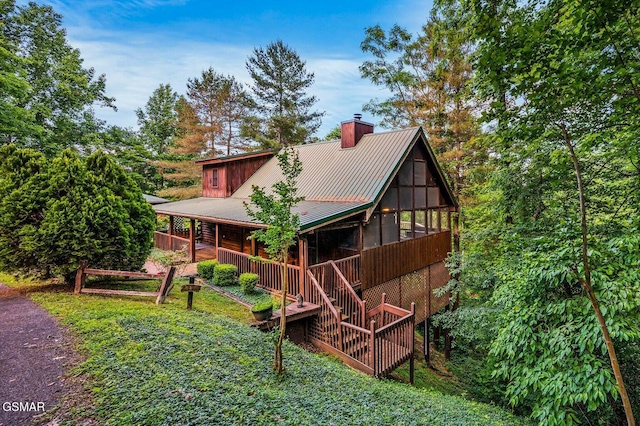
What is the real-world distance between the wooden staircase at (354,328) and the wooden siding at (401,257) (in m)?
1.16

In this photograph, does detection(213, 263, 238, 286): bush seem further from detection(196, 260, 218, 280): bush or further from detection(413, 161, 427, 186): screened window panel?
detection(413, 161, 427, 186): screened window panel

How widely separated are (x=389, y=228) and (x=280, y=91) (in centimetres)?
1838

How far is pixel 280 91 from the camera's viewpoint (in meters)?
24.5

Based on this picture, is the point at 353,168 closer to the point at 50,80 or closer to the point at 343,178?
the point at 343,178

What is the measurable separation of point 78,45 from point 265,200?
28.2 meters

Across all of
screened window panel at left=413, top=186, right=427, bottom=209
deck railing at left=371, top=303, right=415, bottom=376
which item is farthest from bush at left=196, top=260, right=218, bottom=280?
screened window panel at left=413, top=186, right=427, bottom=209

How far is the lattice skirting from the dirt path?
725 centimetres

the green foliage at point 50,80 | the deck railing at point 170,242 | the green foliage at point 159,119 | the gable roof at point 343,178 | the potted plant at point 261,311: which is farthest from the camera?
the green foliage at point 159,119

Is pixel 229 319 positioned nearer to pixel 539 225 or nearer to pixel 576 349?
pixel 576 349

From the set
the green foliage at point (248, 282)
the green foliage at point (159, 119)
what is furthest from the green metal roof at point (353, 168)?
the green foliage at point (159, 119)

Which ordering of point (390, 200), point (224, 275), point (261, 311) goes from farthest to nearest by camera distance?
point (390, 200) → point (224, 275) → point (261, 311)

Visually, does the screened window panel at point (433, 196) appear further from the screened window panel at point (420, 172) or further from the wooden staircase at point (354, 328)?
the wooden staircase at point (354, 328)

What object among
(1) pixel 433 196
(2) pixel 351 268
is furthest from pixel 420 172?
(2) pixel 351 268

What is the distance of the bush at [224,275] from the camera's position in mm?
9680
